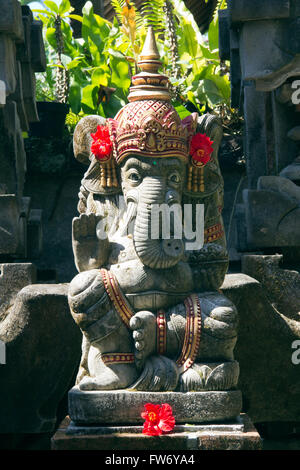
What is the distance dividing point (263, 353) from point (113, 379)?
4.57 ft

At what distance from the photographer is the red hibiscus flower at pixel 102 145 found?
5691 millimetres

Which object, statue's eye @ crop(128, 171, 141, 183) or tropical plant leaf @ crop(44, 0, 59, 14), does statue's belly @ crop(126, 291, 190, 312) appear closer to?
statue's eye @ crop(128, 171, 141, 183)

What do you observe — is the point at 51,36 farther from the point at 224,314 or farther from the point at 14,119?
the point at 224,314

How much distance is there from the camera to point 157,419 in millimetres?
5125

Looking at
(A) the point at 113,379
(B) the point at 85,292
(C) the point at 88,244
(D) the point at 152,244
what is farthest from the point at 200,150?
(A) the point at 113,379

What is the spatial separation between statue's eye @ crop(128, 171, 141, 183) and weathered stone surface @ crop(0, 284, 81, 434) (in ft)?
3.14

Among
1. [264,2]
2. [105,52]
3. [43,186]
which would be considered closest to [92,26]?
[105,52]

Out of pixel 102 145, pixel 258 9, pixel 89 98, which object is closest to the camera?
pixel 102 145

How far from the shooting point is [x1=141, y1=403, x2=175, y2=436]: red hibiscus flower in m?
5.10

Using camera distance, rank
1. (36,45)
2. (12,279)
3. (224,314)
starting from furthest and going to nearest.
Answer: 1. (36,45)
2. (12,279)
3. (224,314)

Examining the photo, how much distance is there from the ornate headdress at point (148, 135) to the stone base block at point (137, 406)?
125 cm

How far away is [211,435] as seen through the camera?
5102mm

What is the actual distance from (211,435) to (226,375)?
0.36 meters

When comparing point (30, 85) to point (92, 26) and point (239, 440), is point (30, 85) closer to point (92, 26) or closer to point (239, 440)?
point (92, 26)
